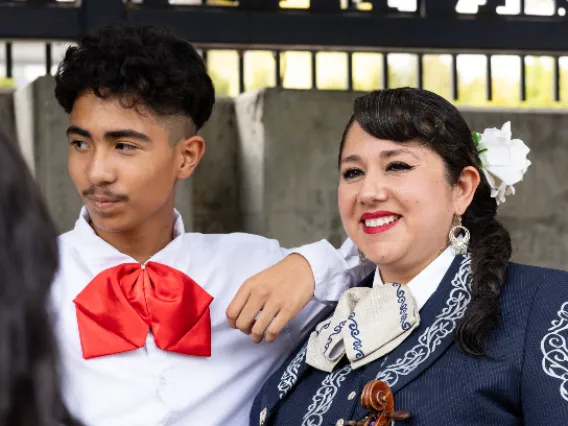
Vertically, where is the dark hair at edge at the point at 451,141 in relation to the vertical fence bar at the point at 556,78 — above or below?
below

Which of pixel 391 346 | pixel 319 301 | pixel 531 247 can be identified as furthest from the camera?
pixel 531 247

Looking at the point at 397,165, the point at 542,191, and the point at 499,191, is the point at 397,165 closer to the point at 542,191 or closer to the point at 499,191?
the point at 499,191

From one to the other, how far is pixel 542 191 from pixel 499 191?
117cm

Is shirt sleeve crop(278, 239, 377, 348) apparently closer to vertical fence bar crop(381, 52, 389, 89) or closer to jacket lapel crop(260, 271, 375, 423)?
jacket lapel crop(260, 271, 375, 423)

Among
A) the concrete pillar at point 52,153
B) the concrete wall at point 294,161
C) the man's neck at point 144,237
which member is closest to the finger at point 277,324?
the man's neck at point 144,237

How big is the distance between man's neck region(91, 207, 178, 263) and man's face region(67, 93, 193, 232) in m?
0.04

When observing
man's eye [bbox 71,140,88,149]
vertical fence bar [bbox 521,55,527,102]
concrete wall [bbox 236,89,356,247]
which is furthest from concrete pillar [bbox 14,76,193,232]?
vertical fence bar [bbox 521,55,527,102]

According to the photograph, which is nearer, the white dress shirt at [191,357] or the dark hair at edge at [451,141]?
the dark hair at edge at [451,141]

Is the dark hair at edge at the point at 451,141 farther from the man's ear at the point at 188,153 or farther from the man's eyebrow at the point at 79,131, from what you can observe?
the man's eyebrow at the point at 79,131

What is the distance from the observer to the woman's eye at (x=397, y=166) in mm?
2213

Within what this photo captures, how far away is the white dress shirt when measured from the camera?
94.4 inches

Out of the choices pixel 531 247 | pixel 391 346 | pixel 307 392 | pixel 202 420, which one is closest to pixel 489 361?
pixel 391 346

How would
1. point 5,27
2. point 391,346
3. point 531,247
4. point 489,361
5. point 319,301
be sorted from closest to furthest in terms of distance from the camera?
point 489,361, point 391,346, point 319,301, point 5,27, point 531,247

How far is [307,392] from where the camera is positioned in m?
2.30
